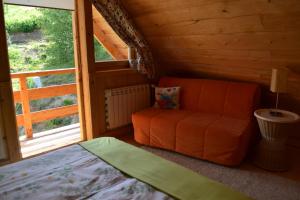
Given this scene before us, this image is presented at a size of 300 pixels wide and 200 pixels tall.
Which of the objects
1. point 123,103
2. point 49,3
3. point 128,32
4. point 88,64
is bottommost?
point 123,103

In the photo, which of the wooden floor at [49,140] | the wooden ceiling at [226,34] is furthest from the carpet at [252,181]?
the wooden floor at [49,140]

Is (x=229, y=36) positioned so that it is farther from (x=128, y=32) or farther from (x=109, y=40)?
(x=109, y=40)

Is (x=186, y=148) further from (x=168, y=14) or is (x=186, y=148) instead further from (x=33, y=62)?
(x=33, y=62)

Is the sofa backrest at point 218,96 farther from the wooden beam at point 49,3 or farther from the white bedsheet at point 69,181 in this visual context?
the white bedsheet at point 69,181

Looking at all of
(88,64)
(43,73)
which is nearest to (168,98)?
(88,64)

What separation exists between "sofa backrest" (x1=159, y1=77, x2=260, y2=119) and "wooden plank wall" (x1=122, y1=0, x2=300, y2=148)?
9.4 inches

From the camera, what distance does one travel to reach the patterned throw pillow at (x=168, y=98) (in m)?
3.42

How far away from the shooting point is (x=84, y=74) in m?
3.21

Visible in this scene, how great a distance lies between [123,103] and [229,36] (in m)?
1.63

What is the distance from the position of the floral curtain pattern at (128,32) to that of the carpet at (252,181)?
1493 mm

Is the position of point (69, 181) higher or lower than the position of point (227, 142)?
higher

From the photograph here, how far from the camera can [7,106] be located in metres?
2.56

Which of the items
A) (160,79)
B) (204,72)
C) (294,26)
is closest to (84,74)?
(160,79)

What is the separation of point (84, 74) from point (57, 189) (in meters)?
2.07
